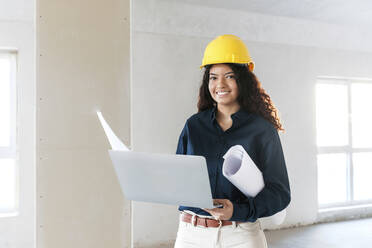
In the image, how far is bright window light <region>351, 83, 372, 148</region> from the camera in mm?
5984

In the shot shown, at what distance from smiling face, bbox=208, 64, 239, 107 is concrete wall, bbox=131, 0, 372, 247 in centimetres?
298

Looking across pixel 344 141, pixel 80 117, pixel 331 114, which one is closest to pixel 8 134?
pixel 80 117

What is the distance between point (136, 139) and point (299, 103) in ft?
8.10

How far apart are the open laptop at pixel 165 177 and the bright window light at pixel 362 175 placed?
18.2ft

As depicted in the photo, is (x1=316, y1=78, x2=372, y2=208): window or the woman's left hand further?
(x1=316, y1=78, x2=372, y2=208): window

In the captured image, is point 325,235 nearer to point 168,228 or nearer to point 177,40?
point 168,228

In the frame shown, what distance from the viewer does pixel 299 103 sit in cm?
533

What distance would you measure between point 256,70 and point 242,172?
4.02 metres

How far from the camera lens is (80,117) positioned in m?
1.96

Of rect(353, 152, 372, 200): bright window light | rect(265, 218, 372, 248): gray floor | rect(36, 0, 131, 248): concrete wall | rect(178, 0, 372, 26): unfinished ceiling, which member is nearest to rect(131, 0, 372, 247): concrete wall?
rect(178, 0, 372, 26): unfinished ceiling

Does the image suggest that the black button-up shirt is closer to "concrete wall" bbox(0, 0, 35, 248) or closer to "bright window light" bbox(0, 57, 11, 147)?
"concrete wall" bbox(0, 0, 35, 248)

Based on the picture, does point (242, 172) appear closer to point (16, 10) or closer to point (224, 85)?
point (224, 85)

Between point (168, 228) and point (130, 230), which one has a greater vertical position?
point (130, 230)

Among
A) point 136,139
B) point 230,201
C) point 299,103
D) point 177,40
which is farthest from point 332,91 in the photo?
point 230,201
